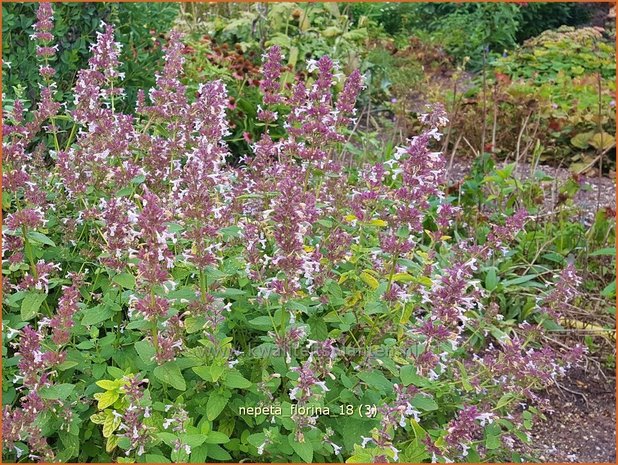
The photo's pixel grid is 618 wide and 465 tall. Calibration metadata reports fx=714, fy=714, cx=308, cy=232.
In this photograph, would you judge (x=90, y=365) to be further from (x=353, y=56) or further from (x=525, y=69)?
(x=525, y=69)

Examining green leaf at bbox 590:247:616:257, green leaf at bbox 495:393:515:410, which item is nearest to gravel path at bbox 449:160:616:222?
green leaf at bbox 590:247:616:257

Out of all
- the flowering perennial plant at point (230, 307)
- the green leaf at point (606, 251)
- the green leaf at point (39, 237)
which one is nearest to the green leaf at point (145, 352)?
the flowering perennial plant at point (230, 307)

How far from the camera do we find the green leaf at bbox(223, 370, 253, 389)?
2.35 meters

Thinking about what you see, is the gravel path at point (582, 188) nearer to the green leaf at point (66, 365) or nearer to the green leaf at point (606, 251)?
the green leaf at point (606, 251)

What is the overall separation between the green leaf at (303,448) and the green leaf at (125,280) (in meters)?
0.74

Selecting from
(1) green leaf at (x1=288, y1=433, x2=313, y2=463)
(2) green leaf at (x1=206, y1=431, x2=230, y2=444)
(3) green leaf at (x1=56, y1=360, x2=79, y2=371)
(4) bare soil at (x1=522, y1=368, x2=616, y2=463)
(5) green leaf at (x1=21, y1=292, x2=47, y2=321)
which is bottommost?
(4) bare soil at (x1=522, y1=368, x2=616, y2=463)

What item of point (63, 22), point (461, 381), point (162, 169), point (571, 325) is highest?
point (63, 22)

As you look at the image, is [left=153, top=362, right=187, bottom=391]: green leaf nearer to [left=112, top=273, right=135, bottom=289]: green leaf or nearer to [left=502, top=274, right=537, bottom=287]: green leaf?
[left=112, top=273, right=135, bottom=289]: green leaf

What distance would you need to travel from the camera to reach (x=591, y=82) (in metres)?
8.05

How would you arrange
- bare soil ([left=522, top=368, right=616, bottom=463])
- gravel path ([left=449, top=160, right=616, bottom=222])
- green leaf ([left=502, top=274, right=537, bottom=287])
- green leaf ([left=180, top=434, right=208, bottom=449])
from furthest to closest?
gravel path ([left=449, top=160, right=616, bottom=222]) < green leaf ([left=502, top=274, right=537, bottom=287]) < bare soil ([left=522, top=368, right=616, bottom=463]) < green leaf ([left=180, top=434, right=208, bottom=449])

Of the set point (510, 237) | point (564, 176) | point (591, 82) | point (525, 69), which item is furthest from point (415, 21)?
point (510, 237)

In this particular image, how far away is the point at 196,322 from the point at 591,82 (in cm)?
701

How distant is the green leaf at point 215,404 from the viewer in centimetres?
235

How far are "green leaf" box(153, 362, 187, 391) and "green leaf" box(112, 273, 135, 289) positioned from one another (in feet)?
0.98
